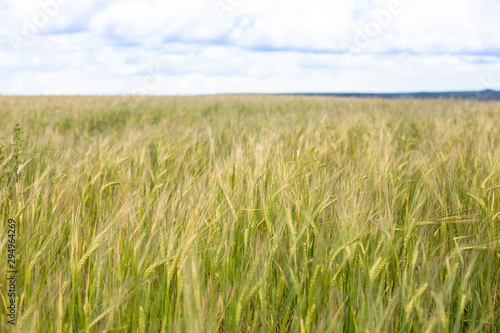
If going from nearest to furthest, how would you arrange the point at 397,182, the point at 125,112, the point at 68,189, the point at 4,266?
the point at 4,266, the point at 68,189, the point at 397,182, the point at 125,112

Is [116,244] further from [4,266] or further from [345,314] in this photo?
[345,314]

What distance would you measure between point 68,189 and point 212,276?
90cm

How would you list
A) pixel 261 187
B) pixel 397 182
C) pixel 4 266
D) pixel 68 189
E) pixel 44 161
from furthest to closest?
pixel 44 161, pixel 397 182, pixel 68 189, pixel 261 187, pixel 4 266

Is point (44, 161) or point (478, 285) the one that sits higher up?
point (44, 161)

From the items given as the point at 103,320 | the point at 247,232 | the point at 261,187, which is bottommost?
the point at 103,320

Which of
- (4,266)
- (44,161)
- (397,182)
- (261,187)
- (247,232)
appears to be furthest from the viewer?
(44,161)

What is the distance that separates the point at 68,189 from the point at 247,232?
0.92 m

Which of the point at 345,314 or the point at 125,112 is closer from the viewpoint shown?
the point at 345,314

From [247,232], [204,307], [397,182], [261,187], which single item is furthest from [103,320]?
[397,182]

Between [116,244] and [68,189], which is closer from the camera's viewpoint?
[116,244]

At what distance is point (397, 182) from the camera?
179cm

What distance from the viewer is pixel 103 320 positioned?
100cm

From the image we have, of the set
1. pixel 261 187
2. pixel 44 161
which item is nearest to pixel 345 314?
pixel 261 187

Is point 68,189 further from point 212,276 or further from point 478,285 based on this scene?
point 478,285
